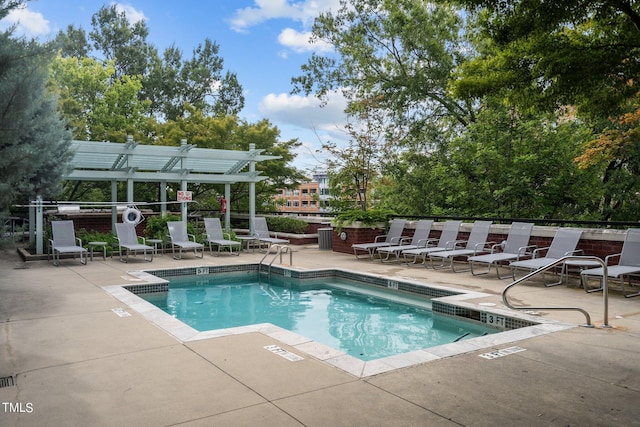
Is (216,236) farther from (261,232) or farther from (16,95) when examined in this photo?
(16,95)

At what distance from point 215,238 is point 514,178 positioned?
775cm

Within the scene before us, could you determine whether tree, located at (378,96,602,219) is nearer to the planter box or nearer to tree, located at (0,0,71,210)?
the planter box

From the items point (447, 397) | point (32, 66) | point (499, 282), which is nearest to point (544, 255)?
point (499, 282)

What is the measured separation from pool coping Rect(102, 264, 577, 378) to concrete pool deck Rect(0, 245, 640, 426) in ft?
0.32

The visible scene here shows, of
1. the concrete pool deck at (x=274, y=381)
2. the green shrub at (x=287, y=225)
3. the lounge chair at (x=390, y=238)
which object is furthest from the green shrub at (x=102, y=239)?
the concrete pool deck at (x=274, y=381)

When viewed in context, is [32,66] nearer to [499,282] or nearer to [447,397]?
[447,397]

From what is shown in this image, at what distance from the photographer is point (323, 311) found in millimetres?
7539

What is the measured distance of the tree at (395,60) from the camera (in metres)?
14.6

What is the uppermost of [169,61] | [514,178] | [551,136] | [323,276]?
[169,61]

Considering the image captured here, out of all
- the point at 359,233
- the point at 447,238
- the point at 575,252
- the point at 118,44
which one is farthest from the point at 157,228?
the point at 118,44

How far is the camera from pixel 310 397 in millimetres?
3209

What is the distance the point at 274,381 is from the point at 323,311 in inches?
160

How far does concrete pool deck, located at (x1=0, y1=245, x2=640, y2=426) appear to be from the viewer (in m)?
2.92

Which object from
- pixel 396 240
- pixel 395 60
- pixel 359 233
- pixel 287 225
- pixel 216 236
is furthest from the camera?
pixel 287 225
